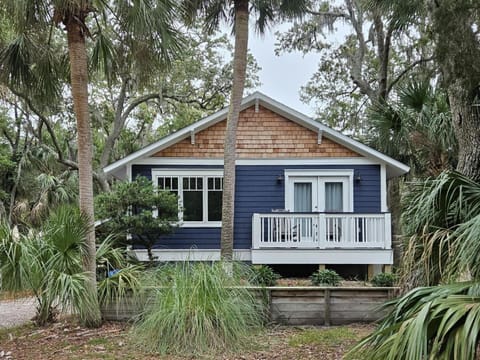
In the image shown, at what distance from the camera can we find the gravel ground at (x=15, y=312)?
25.2ft

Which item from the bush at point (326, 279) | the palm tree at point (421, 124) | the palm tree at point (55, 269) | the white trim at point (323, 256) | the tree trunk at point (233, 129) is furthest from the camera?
the white trim at point (323, 256)

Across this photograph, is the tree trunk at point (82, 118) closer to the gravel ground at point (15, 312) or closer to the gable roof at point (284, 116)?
the gravel ground at point (15, 312)

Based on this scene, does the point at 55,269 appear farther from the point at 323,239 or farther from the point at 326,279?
the point at 323,239

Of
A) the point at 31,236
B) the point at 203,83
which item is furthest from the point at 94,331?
the point at 203,83

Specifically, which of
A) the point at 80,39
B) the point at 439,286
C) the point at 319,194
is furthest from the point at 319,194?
the point at 439,286

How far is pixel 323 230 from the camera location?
11.5 m

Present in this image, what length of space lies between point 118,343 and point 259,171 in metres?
7.68

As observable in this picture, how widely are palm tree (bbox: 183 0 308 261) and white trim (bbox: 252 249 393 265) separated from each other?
4.90ft

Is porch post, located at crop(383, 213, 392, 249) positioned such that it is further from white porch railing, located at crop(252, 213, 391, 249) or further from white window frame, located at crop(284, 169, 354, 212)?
white window frame, located at crop(284, 169, 354, 212)

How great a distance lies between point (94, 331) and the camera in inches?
256

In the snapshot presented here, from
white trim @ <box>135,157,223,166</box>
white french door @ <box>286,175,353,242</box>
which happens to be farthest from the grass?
white trim @ <box>135,157,223,166</box>

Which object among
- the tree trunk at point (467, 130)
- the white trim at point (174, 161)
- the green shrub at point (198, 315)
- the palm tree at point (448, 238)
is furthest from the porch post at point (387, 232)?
the tree trunk at point (467, 130)

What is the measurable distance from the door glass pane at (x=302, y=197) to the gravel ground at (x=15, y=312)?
22.7ft

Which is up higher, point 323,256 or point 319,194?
point 319,194
